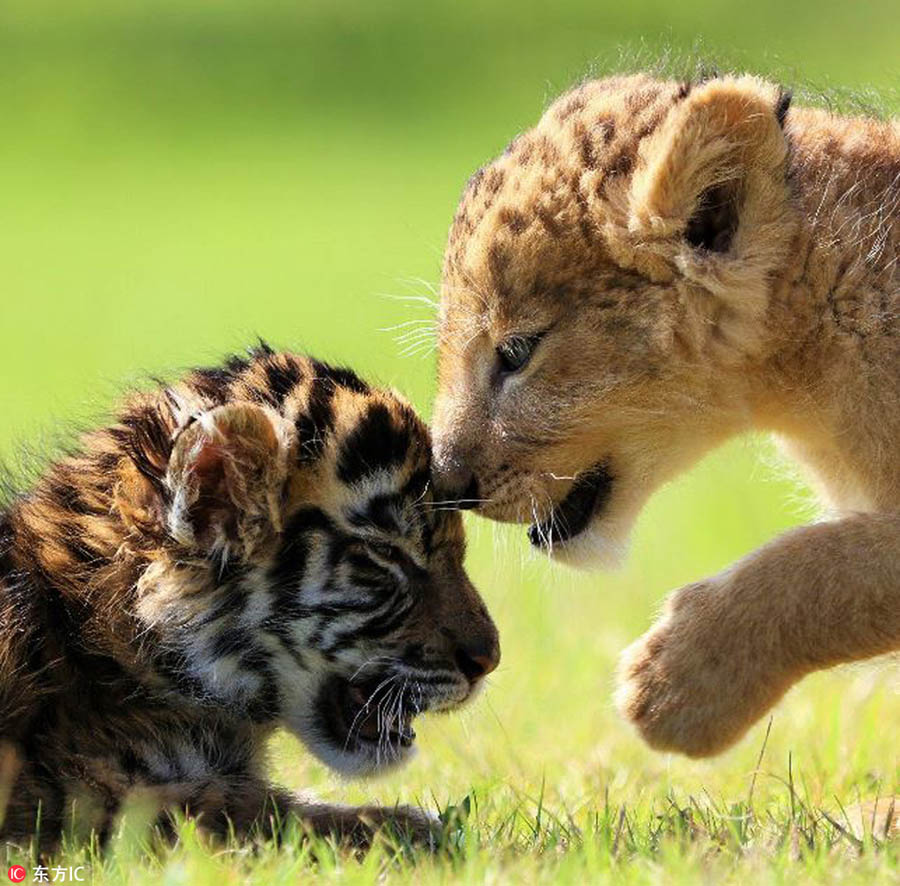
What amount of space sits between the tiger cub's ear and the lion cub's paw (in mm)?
1152

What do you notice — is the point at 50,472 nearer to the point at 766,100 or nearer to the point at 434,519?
the point at 434,519

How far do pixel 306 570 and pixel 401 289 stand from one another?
1449cm

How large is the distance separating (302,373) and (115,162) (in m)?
24.8

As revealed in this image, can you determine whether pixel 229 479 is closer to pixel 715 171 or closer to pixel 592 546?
pixel 592 546

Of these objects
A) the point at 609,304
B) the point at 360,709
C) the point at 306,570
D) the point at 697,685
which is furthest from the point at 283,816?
the point at 609,304

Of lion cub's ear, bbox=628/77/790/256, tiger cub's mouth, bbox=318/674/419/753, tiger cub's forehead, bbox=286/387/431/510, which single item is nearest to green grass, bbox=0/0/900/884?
tiger cub's mouth, bbox=318/674/419/753

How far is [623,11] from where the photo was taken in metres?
32.4

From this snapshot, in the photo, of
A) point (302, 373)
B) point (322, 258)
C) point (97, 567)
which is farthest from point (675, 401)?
point (322, 258)

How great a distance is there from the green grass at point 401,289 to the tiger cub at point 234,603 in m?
0.33

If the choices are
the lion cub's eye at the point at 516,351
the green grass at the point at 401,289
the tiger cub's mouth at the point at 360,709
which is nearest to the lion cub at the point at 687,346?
the lion cub's eye at the point at 516,351

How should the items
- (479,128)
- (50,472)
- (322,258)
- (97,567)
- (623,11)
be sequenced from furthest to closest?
(623,11) < (479,128) < (322,258) < (50,472) < (97,567)

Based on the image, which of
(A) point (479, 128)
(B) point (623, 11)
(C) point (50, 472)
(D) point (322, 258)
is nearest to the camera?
(C) point (50, 472)

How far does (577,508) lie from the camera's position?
6.68 metres

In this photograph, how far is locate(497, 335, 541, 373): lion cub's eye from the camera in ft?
21.3
